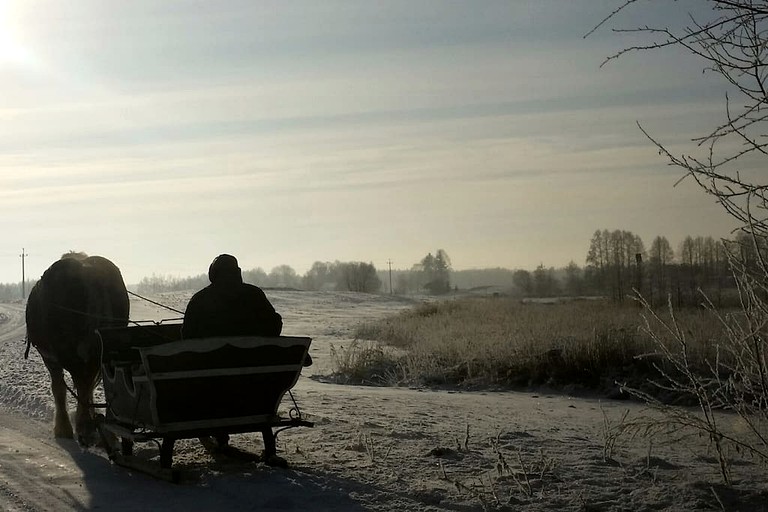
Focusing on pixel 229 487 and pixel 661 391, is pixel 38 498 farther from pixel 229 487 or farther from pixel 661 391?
pixel 661 391

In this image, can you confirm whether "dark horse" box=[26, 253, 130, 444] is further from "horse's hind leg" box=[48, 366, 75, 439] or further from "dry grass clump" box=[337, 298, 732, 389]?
"dry grass clump" box=[337, 298, 732, 389]

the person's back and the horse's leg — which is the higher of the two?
the person's back

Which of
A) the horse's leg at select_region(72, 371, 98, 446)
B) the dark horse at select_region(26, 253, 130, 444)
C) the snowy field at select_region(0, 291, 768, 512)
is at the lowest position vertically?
the snowy field at select_region(0, 291, 768, 512)

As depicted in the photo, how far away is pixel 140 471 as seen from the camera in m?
7.94

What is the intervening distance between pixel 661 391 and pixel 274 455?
27.7ft

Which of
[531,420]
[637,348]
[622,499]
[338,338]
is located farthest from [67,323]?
[338,338]

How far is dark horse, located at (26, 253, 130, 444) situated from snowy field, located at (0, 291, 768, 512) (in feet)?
2.02

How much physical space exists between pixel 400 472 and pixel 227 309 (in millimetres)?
2215

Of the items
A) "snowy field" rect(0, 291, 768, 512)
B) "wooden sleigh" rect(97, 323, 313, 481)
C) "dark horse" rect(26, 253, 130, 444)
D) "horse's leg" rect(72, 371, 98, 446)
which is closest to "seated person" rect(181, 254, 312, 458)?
"wooden sleigh" rect(97, 323, 313, 481)

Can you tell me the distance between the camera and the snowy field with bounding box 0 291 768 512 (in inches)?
265

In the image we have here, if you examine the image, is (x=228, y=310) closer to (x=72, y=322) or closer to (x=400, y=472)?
(x=400, y=472)

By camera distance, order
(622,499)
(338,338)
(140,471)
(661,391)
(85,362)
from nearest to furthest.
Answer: (622,499), (140,471), (85,362), (661,391), (338,338)

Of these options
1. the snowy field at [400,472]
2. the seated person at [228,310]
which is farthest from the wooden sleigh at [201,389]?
the snowy field at [400,472]

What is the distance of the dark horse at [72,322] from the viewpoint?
33.1 ft
